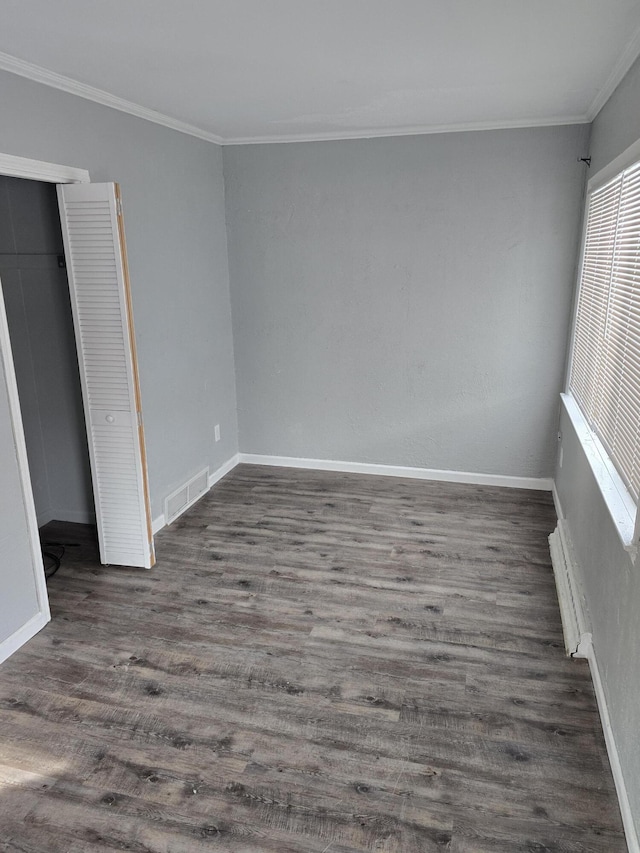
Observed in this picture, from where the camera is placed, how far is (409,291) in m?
4.44

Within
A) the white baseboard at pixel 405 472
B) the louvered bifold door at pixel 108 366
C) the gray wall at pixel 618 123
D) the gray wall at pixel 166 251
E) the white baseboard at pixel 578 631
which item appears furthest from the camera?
the white baseboard at pixel 405 472

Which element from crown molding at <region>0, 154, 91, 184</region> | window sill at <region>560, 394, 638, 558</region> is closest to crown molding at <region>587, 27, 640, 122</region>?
window sill at <region>560, 394, 638, 558</region>

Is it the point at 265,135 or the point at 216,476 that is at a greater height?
the point at 265,135

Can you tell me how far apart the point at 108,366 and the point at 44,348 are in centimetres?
89

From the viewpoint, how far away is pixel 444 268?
171 inches

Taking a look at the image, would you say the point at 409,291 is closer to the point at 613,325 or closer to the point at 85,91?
the point at 613,325

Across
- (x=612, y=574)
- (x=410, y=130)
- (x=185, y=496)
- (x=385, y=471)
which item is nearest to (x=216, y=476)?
(x=185, y=496)

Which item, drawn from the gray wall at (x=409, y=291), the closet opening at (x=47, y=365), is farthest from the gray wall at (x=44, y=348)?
the gray wall at (x=409, y=291)

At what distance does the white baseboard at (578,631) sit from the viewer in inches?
74.7

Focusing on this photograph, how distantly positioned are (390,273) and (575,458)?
1.88 m

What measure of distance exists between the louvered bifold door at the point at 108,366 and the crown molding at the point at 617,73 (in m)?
2.30

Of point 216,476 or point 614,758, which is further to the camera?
point 216,476

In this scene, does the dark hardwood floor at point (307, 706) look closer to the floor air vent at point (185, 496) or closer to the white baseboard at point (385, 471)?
the floor air vent at point (185, 496)

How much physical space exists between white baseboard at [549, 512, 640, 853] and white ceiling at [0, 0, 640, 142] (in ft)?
7.57
